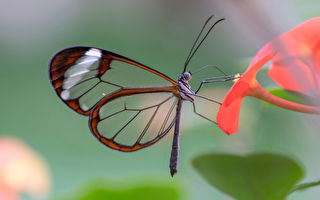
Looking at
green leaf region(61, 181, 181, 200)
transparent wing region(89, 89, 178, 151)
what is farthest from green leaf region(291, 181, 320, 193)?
transparent wing region(89, 89, 178, 151)

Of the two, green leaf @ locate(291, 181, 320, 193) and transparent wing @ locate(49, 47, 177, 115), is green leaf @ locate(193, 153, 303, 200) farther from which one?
transparent wing @ locate(49, 47, 177, 115)

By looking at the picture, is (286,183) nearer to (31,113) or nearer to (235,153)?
(235,153)

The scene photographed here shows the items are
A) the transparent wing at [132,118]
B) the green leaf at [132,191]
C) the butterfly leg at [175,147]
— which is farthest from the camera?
the transparent wing at [132,118]

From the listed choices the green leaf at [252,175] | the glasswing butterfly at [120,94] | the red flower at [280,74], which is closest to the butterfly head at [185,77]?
the glasswing butterfly at [120,94]

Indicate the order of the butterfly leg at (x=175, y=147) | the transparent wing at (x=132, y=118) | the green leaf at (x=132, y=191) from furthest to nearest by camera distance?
1. the transparent wing at (x=132, y=118)
2. the butterfly leg at (x=175, y=147)
3. the green leaf at (x=132, y=191)

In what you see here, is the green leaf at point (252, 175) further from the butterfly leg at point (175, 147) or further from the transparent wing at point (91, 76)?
the transparent wing at point (91, 76)

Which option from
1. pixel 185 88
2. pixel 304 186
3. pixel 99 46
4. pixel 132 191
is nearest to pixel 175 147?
pixel 185 88

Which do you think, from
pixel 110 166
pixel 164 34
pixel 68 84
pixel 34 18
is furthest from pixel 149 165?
pixel 34 18
